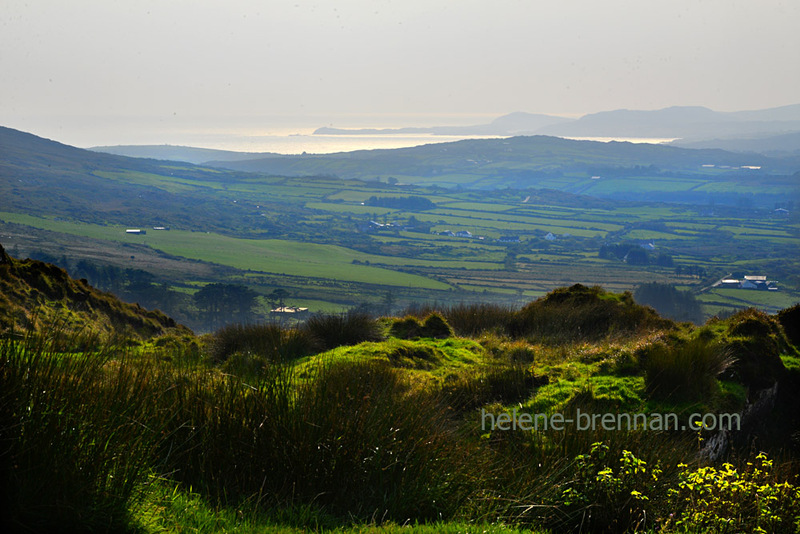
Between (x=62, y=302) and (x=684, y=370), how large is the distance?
41.9ft

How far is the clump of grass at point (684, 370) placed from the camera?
28.8 ft

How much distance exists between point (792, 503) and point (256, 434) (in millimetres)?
4561

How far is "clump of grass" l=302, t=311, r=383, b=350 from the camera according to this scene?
1369 centimetres

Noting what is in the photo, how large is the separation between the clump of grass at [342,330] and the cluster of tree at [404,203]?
128853 mm

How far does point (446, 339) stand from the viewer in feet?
45.5

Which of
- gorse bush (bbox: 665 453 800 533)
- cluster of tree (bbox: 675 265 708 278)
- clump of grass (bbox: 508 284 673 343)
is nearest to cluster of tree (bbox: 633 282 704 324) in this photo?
clump of grass (bbox: 508 284 673 343)

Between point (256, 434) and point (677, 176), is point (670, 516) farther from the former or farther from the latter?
point (677, 176)

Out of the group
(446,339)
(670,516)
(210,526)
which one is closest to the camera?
(210,526)

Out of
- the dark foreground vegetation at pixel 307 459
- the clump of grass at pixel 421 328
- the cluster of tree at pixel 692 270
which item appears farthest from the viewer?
the cluster of tree at pixel 692 270

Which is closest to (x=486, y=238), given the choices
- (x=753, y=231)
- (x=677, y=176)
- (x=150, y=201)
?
(x=753, y=231)

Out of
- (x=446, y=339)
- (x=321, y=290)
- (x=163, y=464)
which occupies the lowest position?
(x=321, y=290)

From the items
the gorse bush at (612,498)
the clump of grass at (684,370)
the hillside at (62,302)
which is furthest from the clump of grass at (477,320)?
the gorse bush at (612,498)

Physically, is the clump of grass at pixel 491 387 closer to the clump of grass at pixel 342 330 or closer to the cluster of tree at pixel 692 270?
the clump of grass at pixel 342 330

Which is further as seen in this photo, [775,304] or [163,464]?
[775,304]
